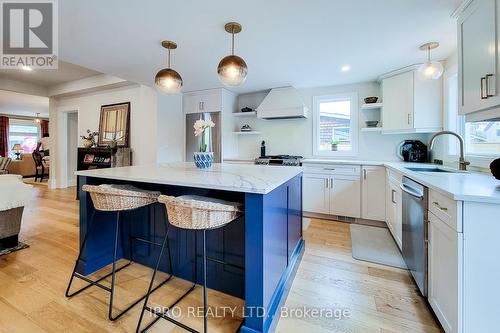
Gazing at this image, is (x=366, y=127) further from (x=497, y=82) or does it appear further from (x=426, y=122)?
(x=497, y=82)

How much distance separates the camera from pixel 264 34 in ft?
7.50

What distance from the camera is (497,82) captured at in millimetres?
1404

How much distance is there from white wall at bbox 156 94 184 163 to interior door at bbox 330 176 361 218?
3.13 m

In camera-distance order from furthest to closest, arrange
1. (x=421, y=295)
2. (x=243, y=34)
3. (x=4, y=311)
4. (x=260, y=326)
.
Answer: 1. (x=243, y=34)
2. (x=421, y=295)
3. (x=4, y=311)
4. (x=260, y=326)

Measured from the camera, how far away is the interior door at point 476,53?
4.77ft

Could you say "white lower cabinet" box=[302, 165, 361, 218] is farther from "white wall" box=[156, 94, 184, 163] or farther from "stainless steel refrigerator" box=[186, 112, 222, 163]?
"white wall" box=[156, 94, 184, 163]

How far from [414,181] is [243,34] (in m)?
2.12

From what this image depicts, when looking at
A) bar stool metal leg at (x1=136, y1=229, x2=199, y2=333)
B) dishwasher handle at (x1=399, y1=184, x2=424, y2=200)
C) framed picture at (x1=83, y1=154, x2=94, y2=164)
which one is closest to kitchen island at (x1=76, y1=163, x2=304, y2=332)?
bar stool metal leg at (x1=136, y1=229, x2=199, y2=333)

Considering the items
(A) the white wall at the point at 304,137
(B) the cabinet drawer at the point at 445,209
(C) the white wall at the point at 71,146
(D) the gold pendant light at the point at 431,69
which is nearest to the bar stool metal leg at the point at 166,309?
(B) the cabinet drawer at the point at 445,209

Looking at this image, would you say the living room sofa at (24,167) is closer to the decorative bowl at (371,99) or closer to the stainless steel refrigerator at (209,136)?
the stainless steel refrigerator at (209,136)

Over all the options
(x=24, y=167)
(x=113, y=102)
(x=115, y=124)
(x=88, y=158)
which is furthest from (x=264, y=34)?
(x=24, y=167)

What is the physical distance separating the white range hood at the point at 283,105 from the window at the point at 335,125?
386mm

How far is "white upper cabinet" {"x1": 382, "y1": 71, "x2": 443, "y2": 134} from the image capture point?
2906 mm

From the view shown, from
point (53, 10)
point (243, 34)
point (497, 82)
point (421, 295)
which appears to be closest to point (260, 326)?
point (421, 295)
